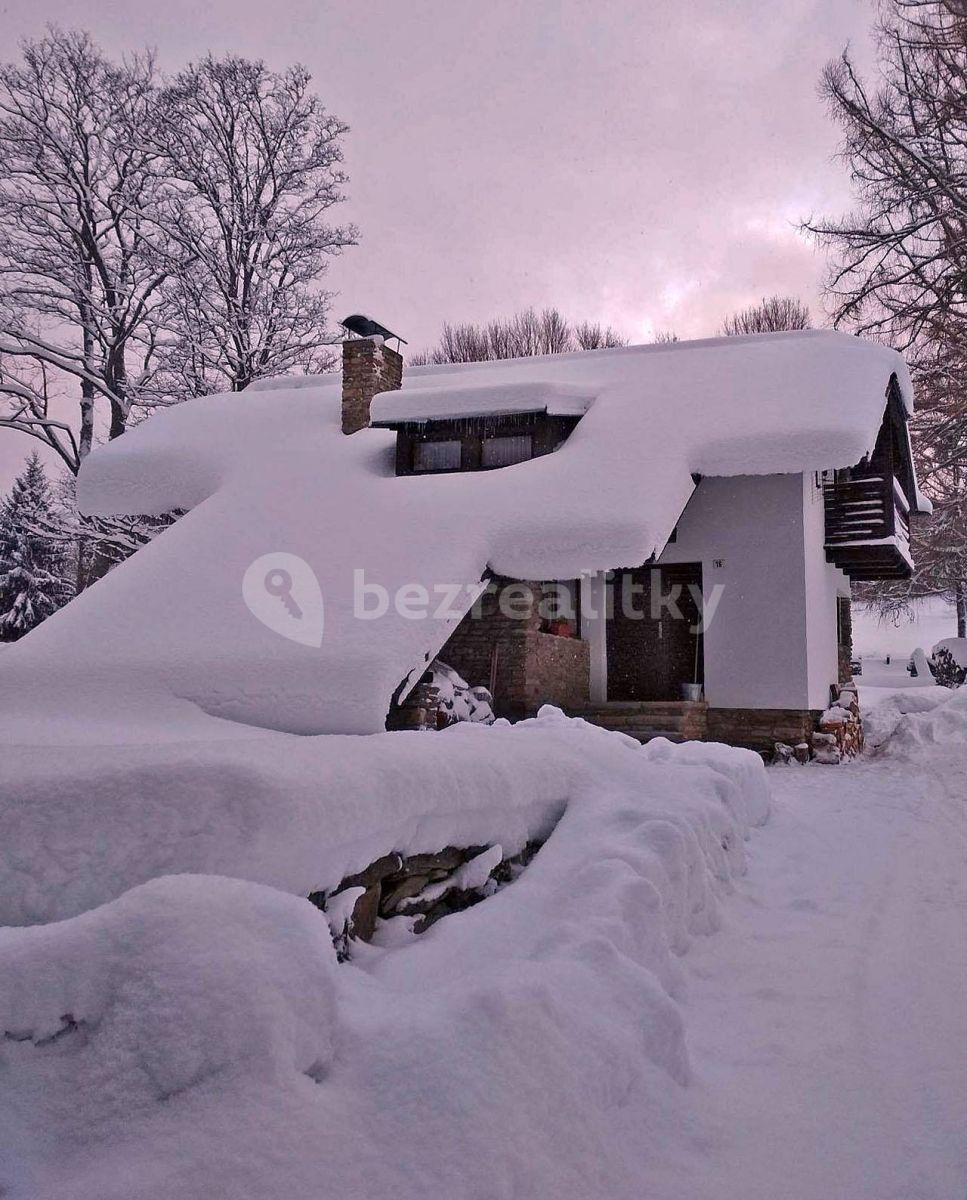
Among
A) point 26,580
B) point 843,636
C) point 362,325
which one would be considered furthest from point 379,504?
point 26,580

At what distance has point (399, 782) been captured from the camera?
335 cm

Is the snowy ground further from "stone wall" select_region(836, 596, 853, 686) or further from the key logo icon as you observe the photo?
the key logo icon

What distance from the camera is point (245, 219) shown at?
18219mm

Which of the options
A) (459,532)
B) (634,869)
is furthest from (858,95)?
(634,869)

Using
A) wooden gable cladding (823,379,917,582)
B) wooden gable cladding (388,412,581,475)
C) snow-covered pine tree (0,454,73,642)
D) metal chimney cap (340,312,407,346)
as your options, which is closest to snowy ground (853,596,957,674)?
wooden gable cladding (823,379,917,582)

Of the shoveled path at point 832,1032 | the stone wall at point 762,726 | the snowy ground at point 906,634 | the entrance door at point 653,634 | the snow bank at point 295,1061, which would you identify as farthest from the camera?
the snowy ground at point 906,634

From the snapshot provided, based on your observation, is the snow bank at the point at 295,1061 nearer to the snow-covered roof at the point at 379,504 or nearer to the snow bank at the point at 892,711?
the snow-covered roof at the point at 379,504

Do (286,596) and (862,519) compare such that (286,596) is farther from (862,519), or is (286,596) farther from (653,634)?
(862,519)

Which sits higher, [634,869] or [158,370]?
[158,370]

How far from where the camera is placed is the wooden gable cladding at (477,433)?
1215 cm

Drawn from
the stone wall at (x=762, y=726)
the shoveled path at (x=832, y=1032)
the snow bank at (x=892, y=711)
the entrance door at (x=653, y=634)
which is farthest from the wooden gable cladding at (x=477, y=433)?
the shoveled path at (x=832, y=1032)

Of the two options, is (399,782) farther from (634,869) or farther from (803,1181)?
(803,1181)

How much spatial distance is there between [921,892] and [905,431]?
1141 centimetres

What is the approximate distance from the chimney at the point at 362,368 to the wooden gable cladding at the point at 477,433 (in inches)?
51.3
